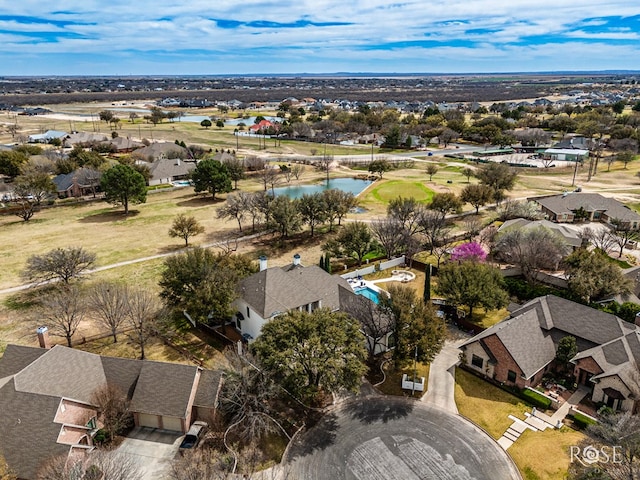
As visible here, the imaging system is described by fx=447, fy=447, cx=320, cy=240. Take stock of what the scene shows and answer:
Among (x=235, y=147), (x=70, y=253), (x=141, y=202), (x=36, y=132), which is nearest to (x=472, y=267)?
(x=70, y=253)

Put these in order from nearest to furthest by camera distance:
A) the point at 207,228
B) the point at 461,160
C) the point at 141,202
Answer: the point at 207,228 → the point at 141,202 → the point at 461,160

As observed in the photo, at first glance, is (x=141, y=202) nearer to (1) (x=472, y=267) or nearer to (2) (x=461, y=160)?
(1) (x=472, y=267)

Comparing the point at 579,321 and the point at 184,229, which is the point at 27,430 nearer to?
the point at 184,229

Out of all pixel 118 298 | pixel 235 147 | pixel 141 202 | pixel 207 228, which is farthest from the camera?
pixel 235 147

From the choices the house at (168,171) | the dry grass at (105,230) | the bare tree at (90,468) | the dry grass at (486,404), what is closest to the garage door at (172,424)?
the bare tree at (90,468)

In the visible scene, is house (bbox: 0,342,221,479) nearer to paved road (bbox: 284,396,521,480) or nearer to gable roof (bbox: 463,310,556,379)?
paved road (bbox: 284,396,521,480)

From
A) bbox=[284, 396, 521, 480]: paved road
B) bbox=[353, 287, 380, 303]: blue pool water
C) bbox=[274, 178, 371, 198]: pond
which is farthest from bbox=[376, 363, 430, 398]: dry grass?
bbox=[274, 178, 371, 198]: pond

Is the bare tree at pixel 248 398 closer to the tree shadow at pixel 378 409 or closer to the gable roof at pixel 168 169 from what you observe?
the tree shadow at pixel 378 409
